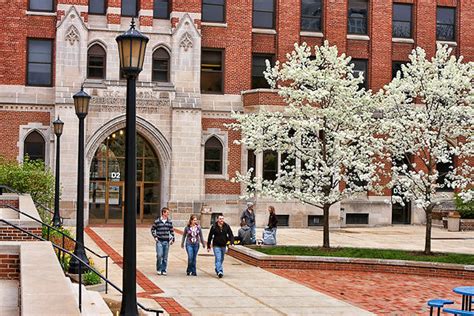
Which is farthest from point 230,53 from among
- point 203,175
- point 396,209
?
point 396,209

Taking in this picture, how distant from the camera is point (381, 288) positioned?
1733 centimetres

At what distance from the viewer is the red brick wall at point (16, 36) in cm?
3369

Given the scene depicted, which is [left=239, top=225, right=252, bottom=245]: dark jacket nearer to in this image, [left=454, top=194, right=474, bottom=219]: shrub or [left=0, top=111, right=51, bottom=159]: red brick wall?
[left=0, top=111, right=51, bottom=159]: red brick wall

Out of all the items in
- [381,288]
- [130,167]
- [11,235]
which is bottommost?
[381,288]

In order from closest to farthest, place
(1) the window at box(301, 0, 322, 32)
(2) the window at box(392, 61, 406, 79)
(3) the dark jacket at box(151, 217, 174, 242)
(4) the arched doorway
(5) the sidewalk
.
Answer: (5) the sidewalk, (3) the dark jacket at box(151, 217, 174, 242), (4) the arched doorway, (1) the window at box(301, 0, 322, 32), (2) the window at box(392, 61, 406, 79)

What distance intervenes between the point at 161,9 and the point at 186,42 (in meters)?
2.47

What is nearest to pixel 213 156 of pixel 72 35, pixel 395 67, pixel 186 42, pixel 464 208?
pixel 186 42

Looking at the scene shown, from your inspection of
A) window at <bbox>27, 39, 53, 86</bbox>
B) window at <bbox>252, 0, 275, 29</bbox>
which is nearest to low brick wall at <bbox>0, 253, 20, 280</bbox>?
window at <bbox>27, 39, 53, 86</bbox>

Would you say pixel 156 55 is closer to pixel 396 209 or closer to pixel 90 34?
pixel 90 34

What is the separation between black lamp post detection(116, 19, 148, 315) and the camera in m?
8.88

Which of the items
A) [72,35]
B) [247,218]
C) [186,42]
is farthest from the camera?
[186,42]

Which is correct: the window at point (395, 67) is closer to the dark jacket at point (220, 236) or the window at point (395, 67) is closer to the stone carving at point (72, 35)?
the stone carving at point (72, 35)

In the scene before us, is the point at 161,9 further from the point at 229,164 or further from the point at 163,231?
the point at 163,231

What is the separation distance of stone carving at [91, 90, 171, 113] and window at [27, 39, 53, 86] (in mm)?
2807
